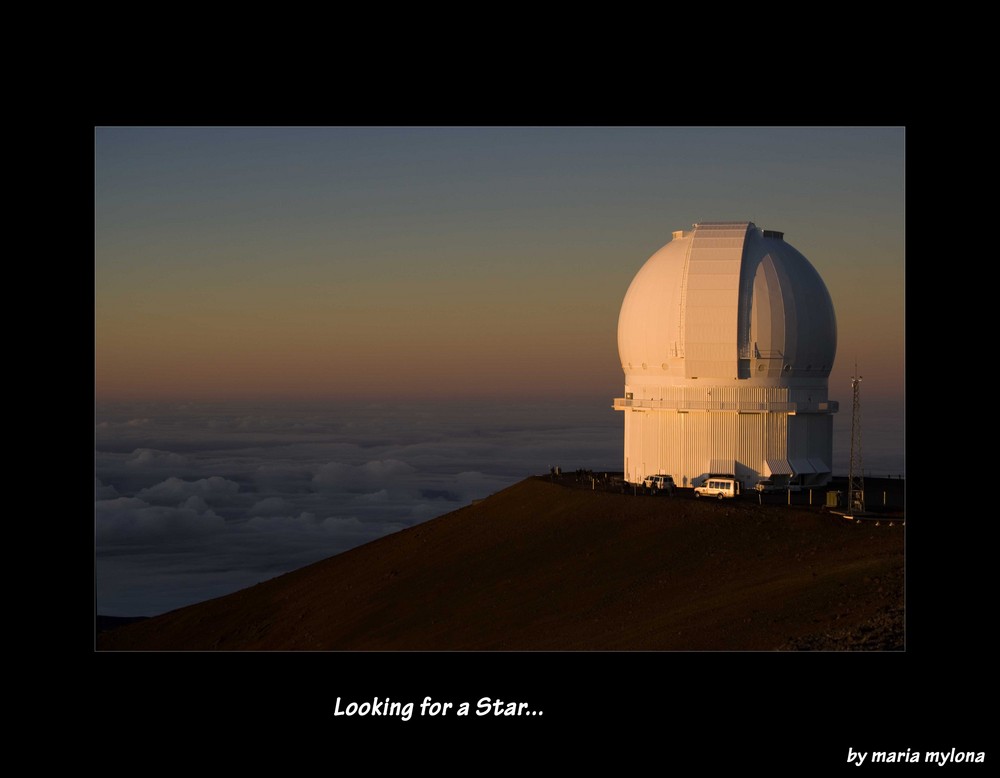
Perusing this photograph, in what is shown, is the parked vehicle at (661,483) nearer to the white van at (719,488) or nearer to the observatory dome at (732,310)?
the white van at (719,488)

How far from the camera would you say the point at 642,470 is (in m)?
36.5

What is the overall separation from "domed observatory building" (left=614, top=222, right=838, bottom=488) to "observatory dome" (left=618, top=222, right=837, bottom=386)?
3 centimetres

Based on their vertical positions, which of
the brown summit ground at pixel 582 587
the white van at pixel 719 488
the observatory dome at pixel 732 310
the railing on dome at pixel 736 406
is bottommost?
the brown summit ground at pixel 582 587

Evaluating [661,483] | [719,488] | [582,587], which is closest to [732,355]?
[719,488]

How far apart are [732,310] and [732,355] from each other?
1.37 m

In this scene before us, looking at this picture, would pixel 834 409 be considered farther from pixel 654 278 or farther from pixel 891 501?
pixel 654 278

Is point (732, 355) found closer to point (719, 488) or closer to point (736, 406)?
point (736, 406)

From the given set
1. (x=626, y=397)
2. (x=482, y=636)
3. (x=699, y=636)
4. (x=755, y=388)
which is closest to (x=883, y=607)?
(x=699, y=636)

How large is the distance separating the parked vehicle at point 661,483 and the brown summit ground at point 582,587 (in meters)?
1.03

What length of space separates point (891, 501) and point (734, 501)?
4.73 meters

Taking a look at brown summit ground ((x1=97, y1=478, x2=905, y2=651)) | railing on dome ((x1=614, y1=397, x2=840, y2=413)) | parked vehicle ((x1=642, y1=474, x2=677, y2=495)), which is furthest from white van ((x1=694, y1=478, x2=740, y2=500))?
railing on dome ((x1=614, y1=397, x2=840, y2=413))

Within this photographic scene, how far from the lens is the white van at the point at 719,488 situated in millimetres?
33469

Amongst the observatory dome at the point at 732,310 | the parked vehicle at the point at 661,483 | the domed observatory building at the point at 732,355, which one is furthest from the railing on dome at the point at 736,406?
the parked vehicle at the point at 661,483
